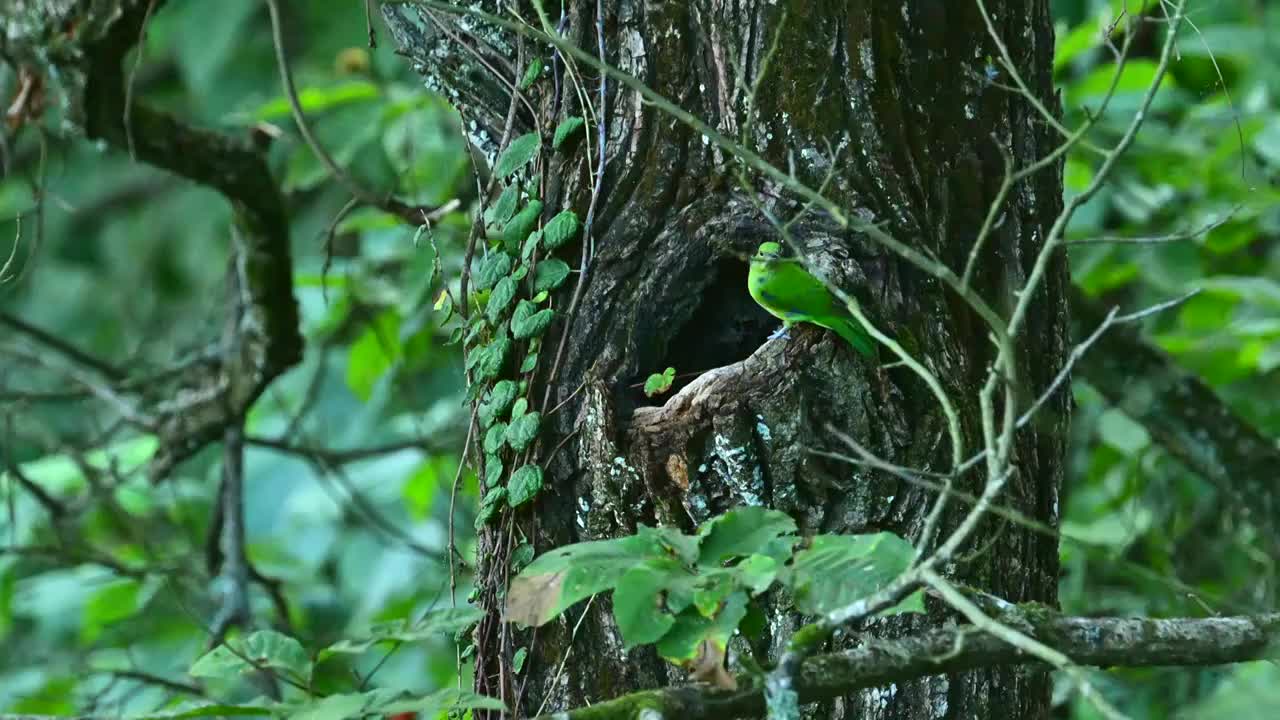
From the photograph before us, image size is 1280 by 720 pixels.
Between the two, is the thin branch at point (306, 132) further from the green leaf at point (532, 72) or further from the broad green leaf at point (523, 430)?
the broad green leaf at point (523, 430)

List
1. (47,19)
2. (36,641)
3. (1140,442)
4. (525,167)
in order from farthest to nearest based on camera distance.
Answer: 1. (36,641)
2. (1140,442)
3. (47,19)
4. (525,167)

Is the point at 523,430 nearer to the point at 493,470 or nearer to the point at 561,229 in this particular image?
the point at 493,470

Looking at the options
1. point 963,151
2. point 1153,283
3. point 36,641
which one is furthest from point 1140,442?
point 36,641

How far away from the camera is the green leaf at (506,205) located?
7.38 ft

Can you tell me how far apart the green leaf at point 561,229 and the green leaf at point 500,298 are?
0.32 ft

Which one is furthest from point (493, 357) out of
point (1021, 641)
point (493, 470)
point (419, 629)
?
point (1021, 641)

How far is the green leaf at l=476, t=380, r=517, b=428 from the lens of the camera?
7.07 ft

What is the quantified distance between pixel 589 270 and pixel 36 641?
6.73 metres

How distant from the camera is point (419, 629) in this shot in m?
2.08

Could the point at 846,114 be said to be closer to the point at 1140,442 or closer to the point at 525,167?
the point at 525,167

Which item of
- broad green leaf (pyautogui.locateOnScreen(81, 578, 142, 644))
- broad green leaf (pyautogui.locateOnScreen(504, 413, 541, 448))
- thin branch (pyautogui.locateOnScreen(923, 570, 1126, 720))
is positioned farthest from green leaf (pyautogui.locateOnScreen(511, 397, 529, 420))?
broad green leaf (pyautogui.locateOnScreen(81, 578, 142, 644))

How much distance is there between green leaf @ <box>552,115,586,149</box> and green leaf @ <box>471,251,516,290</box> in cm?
20

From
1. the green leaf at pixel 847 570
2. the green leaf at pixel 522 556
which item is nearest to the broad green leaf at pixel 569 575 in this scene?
the green leaf at pixel 847 570

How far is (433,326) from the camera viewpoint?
4.23 metres
